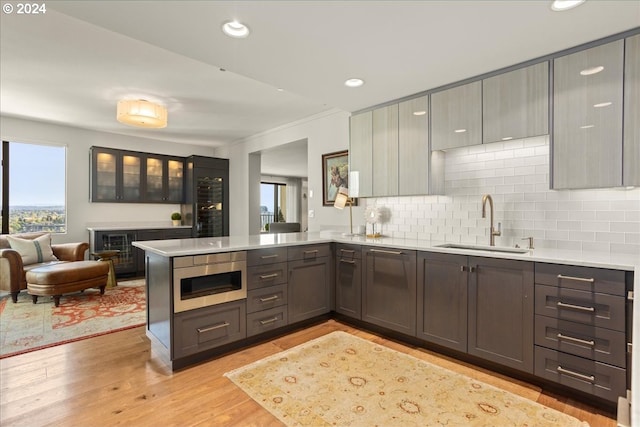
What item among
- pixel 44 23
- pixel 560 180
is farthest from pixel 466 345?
pixel 44 23

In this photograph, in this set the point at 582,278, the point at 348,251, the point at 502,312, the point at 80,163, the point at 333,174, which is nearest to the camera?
the point at 582,278

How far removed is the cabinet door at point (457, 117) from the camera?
2.74 meters

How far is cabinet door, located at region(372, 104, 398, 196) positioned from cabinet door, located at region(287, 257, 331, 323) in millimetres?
998

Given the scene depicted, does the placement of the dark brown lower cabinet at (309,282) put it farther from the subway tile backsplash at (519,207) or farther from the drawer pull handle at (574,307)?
the drawer pull handle at (574,307)

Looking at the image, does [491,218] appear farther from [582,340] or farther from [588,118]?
[582,340]

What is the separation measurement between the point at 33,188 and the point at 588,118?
24.0 ft

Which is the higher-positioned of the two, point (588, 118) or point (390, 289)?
point (588, 118)

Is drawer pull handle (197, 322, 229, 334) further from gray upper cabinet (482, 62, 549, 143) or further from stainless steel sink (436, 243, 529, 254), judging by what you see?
gray upper cabinet (482, 62, 549, 143)

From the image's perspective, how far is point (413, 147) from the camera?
3197mm

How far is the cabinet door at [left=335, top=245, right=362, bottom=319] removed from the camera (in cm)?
321

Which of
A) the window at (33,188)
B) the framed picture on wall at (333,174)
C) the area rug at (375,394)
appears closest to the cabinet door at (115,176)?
the window at (33,188)

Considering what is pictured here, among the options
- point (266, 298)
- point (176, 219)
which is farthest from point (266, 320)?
point (176, 219)

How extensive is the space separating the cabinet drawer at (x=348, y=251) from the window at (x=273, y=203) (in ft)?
26.1

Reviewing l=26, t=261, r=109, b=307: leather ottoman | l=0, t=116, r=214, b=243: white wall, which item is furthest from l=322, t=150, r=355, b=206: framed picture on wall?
l=0, t=116, r=214, b=243: white wall
